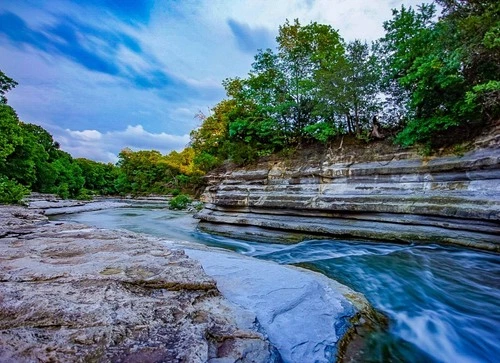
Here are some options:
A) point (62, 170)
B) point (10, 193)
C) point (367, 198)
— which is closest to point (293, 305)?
point (367, 198)

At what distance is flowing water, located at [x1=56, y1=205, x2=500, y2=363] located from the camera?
2.51m

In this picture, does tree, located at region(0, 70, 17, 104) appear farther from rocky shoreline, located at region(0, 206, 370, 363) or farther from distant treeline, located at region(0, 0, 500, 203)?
rocky shoreline, located at region(0, 206, 370, 363)

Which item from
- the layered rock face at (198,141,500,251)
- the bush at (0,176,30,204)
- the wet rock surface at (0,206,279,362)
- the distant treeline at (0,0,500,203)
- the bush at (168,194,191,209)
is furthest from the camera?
the bush at (168,194,191,209)

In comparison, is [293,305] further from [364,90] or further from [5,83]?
[5,83]

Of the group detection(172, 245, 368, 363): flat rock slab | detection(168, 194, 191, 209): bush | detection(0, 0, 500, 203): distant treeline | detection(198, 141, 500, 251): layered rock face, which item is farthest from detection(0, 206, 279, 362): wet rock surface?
detection(168, 194, 191, 209): bush

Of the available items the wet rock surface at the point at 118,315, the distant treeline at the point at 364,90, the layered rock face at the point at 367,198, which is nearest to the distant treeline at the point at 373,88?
the distant treeline at the point at 364,90

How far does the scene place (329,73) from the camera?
29.8 feet

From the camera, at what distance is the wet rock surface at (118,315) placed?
4.60 ft

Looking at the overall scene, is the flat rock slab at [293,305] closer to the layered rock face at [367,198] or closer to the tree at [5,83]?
the layered rock face at [367,198]

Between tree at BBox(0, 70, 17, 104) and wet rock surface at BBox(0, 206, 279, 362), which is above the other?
tree at BBox(0, 70, 17, 104)

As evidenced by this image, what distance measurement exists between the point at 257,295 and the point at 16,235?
464cm

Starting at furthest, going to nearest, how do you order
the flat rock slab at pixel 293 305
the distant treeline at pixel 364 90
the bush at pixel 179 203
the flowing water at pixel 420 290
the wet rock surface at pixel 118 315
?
the bush at pixel 179 203 < the distant treeline at pixel 364 90 < the flowing water at pixel 420 290 < the flat rock slab at pixel 293 305 < the wet rock surface at pixel 118 315

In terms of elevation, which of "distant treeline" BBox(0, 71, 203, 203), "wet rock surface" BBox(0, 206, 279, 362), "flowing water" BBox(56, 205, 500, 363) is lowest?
"flowing water" BBox(56, 205, 500, 363)

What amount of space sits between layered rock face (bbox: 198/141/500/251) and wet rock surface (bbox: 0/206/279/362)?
5.61 meters
